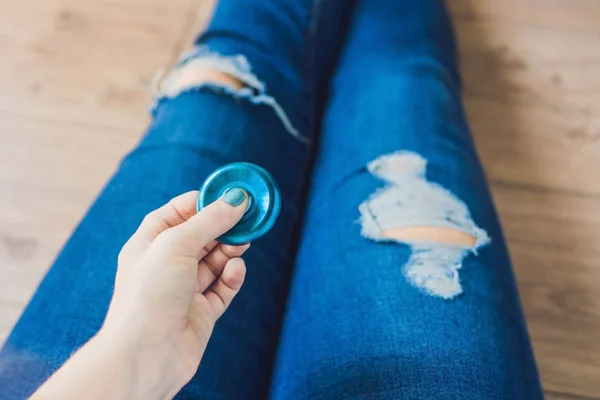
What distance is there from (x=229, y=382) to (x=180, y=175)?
201 mm

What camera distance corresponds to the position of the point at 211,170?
1.77 ft

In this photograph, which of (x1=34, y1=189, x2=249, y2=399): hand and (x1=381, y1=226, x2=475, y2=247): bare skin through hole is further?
(x1=381, y1=226, x2=475, y2=247): bare skin through hole

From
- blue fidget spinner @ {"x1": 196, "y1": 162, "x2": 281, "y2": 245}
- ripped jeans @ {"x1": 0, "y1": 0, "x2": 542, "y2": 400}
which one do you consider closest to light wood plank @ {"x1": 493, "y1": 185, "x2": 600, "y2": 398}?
ripped jeans @ {"x1": 0, "y1": 0, "x2": 542, "y2": 400}

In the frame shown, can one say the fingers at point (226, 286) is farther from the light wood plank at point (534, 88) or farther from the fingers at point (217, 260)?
the light wood plank at point (534, 88)

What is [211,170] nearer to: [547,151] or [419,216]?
[419,216]

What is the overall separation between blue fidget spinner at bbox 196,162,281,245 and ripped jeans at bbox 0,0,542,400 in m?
0.12

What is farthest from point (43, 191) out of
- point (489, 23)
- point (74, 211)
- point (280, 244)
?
point (489, 23)

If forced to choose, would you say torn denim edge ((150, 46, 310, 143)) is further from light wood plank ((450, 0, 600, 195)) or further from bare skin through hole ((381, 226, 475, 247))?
light wood plank ((450, 0, 600, 195))

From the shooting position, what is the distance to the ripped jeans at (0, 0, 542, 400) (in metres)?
0.43

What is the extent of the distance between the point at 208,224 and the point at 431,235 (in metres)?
0.24

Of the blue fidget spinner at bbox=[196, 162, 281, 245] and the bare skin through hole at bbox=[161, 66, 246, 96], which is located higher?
the blue fidget spinner at bbox=[196, 162, 281, 245]

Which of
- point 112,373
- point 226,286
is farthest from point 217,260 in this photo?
point 112,373

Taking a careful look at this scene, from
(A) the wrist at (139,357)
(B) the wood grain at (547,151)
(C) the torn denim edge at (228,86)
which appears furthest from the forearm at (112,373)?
(B) the wood grain at (547,151)

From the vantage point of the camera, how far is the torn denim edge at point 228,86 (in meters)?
0.60
